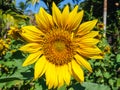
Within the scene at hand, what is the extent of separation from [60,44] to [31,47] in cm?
15

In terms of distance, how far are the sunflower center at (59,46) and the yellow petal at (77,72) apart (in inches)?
1.8

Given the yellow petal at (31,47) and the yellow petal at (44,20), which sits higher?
the yellow petal at (44,20)

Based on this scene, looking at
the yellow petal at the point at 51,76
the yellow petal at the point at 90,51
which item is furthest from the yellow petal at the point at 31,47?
the yellow petal at the point at 90,51

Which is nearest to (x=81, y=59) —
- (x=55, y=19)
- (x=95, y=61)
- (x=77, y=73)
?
(x=77, y=73)

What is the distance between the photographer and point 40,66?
93.0 inches

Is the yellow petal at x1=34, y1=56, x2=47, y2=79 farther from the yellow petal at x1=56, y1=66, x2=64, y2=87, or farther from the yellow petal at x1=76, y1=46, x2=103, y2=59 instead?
the yellow petal at x1=76, y1=46, x2=103, y2=59

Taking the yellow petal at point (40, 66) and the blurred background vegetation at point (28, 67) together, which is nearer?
the yellow petal at point (40, 66)

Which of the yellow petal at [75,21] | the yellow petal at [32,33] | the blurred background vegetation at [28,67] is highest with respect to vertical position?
the yellow petal at [75,21]

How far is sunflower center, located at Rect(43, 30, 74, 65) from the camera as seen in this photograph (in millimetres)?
2332

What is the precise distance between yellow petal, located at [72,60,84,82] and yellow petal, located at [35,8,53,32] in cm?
23

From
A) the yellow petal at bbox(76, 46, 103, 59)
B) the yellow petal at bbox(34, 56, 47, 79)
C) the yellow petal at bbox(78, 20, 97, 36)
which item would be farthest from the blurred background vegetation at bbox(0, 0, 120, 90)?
the yellow petal at bbox(78, 20, 97, 36)

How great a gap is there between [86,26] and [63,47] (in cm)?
16

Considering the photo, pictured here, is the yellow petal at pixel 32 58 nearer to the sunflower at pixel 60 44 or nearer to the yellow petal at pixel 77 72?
the sunflower at pixel 60 44

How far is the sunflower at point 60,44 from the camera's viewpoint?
2305 mm
